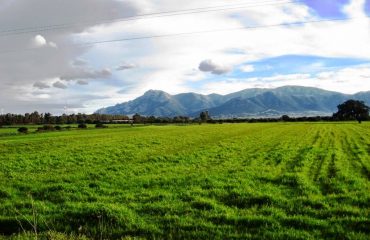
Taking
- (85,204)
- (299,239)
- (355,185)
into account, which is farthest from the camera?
(355,185)

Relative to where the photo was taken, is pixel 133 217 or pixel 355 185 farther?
pixel 355 185

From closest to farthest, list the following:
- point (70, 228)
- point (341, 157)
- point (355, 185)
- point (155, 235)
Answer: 1. point (155, 235)
2. point (70, 228)
3. point (355, 185)
4. point (341, 157)

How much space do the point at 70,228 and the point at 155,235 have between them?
10.4 feet

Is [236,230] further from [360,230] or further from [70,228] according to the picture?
[70,228]

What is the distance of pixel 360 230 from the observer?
12.4 metres

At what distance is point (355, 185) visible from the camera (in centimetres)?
2062

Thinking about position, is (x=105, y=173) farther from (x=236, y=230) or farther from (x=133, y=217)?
(x=236, y=230)

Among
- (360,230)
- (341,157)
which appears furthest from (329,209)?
(341,157)

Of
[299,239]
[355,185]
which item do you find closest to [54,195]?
[299,239]

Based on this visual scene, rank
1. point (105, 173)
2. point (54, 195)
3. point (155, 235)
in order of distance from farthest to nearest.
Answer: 1. point (105, 173)
2. point (54, 195)
3. point (155, 235)

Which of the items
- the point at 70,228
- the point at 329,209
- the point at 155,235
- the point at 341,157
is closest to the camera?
the point at 155,235

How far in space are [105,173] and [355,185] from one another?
15282mm

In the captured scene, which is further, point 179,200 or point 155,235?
point 179,200

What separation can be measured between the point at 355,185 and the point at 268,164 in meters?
10.8
